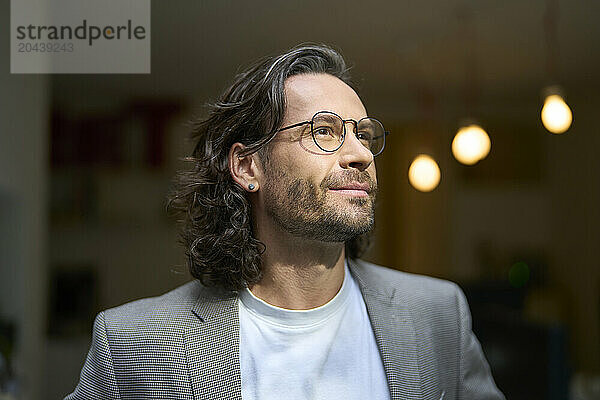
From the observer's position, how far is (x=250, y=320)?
158cm

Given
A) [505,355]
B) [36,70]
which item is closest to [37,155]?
[36,70]

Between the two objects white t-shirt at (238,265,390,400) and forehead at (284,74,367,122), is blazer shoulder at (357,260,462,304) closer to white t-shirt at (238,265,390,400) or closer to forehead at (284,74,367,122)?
white t-shirt at (238,265,390,400)

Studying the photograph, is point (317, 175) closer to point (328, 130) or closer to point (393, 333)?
point (328, 130)

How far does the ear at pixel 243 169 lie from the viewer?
5.34ft

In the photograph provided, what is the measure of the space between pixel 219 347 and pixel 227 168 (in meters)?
0.43

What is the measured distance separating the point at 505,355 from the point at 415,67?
1108 mm

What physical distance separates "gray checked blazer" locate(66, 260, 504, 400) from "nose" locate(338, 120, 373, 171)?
12.2 inches

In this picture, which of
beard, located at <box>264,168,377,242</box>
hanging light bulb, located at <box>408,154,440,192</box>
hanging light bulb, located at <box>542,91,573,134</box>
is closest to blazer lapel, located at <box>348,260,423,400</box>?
beard, located at <box>264,168,377,242</box>

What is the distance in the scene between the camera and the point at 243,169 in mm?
1650

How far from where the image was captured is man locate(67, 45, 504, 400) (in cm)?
150

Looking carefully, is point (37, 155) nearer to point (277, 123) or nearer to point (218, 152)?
point (218, 152)

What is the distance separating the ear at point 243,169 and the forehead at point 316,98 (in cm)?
15

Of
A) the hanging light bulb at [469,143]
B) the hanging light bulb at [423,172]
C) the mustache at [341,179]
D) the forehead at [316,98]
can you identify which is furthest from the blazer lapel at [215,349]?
the hanging light bulb at [469,143]

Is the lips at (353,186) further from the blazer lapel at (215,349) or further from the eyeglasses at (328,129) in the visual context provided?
the blazer lapel at (215,349)
